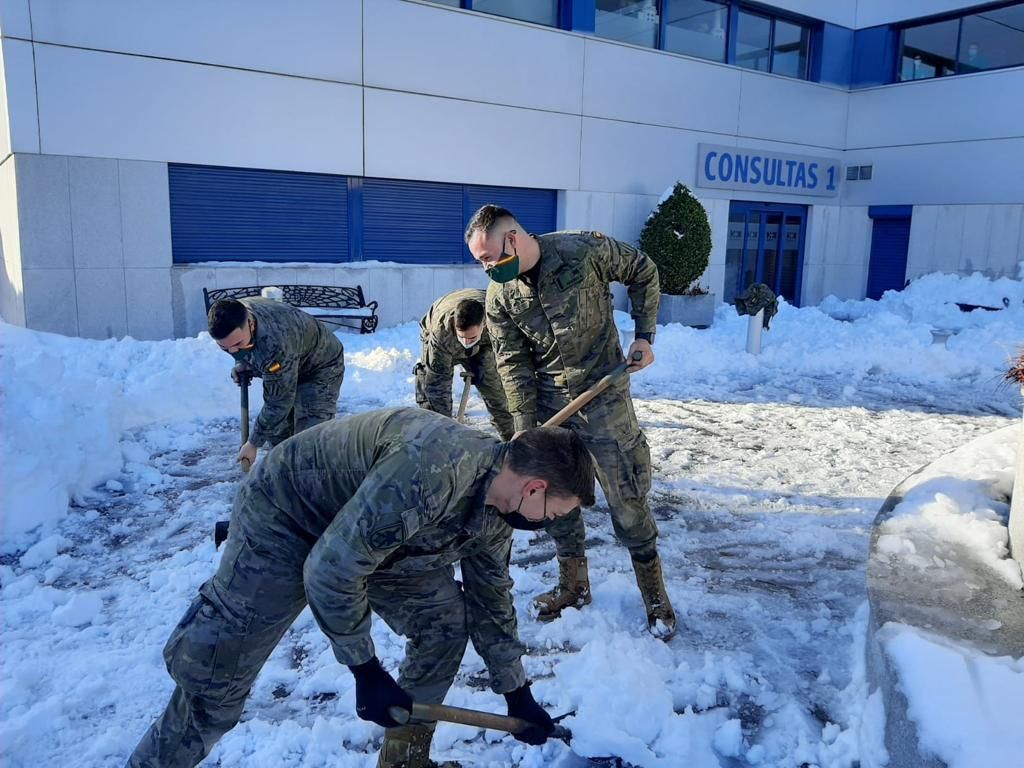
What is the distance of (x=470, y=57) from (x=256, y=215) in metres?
3.95

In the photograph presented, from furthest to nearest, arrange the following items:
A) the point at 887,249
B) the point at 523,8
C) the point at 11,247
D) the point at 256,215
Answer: the point at 887,249, the point at 523,8, the point at 256,215, the point at 11,247

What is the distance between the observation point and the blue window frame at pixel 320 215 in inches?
384

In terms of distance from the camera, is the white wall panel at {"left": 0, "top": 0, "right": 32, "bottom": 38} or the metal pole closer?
the white wall panel at {"left": 0, "top": 0, "right": 32, "bottom": 38}

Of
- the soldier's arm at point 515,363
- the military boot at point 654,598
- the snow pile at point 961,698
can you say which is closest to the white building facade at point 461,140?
the soldier's arm at point 515,363

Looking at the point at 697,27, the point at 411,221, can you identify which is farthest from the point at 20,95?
the point at 697,27

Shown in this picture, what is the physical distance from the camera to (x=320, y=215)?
34.8ft

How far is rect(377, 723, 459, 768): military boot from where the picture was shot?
248cm

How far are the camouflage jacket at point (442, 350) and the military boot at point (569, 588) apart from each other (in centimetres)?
128

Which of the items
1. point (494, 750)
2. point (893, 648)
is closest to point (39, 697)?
point (494, 750)

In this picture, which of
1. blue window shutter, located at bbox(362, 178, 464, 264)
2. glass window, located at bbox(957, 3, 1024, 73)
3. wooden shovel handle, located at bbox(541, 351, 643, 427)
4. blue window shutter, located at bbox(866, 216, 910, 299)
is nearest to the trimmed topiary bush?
blue window shutter, located at bbox(362, 178, 464, 264)

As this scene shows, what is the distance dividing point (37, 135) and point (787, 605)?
9.07 meters

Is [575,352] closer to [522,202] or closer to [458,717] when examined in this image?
[458,717]

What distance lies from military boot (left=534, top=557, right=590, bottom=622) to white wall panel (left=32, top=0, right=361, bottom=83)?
849cm

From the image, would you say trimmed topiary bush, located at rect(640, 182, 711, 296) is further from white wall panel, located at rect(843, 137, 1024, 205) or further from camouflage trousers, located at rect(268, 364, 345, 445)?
camouflage trousers, located at rect(268, 364, 345, 445)
